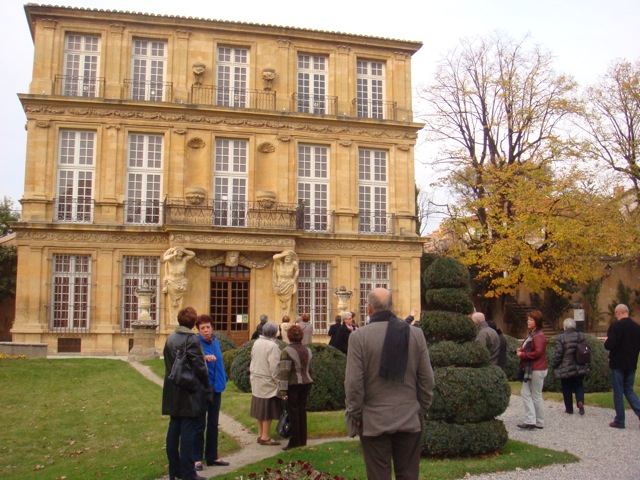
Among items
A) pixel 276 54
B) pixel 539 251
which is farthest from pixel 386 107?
pixel 539 251

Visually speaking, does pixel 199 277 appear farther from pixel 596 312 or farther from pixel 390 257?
pixel 596 312

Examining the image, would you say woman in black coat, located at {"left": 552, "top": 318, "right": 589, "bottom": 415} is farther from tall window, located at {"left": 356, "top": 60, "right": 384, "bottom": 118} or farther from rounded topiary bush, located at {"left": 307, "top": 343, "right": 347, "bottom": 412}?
tall window, located at {"left": 356, "top": 60, "right": 384, "bottom": 118}

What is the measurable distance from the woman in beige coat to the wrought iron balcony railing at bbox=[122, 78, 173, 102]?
65.6ft

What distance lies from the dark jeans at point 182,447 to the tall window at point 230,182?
1995cm

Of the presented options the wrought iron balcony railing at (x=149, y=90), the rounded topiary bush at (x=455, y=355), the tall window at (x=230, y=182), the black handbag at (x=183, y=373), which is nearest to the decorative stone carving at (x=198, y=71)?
the wrought iron balcony railing at (x=149, y=90)

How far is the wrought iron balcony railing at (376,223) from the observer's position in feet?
94.2

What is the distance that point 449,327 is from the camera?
8.48 metres

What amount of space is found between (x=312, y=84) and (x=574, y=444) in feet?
74.1

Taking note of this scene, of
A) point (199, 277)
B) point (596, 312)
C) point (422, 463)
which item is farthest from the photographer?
point (596, 312)

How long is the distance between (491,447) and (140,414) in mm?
6321

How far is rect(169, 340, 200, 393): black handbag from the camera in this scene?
7047 millimetres

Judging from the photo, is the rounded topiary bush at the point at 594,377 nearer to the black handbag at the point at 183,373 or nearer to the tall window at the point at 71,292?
the black handbag at the point at 183,373

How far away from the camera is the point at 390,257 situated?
28.4 m

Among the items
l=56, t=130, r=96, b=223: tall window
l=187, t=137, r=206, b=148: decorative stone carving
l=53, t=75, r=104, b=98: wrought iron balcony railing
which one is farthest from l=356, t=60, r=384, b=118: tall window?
l=56, t=130, r=96, b=223: tall window
